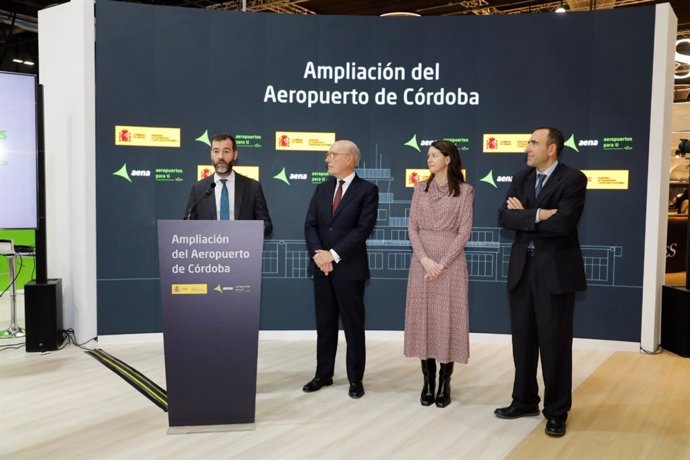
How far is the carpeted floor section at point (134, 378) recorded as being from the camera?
3.75 metres

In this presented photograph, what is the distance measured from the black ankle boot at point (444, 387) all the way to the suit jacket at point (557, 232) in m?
0.75

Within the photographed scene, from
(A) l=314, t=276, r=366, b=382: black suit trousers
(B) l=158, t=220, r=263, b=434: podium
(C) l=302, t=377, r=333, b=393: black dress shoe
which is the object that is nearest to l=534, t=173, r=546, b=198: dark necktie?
(A) l=314, t=276, r=366, b=382: black suit trousers

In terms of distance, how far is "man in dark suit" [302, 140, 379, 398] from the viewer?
3812 millimetres

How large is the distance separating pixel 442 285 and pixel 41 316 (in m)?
3.53

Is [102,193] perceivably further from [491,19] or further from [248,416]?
[491,19]

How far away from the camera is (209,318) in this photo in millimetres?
3131

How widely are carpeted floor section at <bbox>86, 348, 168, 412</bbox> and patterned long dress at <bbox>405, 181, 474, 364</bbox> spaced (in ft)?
5.53

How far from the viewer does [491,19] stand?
5.32 meters

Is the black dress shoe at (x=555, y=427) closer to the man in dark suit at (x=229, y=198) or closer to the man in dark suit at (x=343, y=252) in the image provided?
the man in dark suit at (x=343, y=252)

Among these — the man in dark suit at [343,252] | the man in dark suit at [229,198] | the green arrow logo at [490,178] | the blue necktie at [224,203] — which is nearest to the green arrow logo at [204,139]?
the man in dark suit at [229,198]

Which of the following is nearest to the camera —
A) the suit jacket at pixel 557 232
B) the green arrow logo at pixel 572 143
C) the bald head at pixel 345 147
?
the suit jacket at pixel 557 232

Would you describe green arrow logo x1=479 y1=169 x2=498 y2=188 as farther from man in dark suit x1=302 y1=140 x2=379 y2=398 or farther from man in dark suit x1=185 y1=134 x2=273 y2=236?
man in dark suit x1=185 y1=134 x2=273 y2=236

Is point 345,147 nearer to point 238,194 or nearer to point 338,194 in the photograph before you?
point 338,194

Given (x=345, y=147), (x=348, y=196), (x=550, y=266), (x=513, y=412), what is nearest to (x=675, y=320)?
(x=513, y=412)
